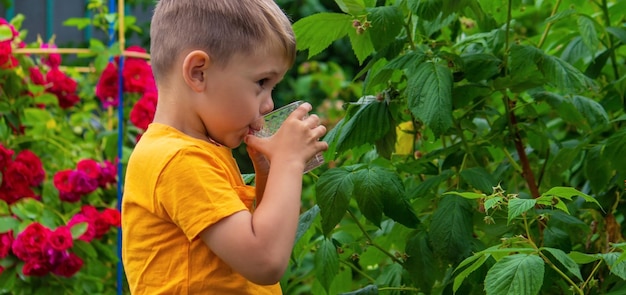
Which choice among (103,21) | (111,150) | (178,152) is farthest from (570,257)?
(103,21)

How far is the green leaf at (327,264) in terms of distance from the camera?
226cm

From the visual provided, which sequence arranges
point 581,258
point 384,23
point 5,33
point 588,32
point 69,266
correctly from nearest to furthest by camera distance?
point 581,258 < point 384,23 < point 588,32 < point 69,266 < point 5,33

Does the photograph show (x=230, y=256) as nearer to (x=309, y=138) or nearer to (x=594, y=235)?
(x=309, y=138)

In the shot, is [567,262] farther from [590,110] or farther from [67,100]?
[67,100]

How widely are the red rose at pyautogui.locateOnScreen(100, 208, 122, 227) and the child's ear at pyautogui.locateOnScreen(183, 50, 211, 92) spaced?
209cm

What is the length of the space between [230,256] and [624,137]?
3.27 ft

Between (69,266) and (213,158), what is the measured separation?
6.39ft

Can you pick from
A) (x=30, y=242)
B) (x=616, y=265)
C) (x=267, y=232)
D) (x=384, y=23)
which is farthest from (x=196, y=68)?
(x=30, y=242)

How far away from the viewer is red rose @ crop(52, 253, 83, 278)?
3529 mm

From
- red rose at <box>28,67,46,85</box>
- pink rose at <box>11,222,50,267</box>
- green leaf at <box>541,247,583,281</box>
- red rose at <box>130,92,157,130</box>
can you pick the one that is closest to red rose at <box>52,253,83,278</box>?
pink rose at <box>11,222,50,267</box>

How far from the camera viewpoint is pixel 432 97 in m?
2.13

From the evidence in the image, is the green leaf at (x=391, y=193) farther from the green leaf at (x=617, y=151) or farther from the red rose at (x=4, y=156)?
the red rose at (x=4, y=156)

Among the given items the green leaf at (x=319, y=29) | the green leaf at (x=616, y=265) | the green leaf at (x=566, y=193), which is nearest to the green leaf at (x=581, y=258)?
the green leaf at (x=616, y=265)

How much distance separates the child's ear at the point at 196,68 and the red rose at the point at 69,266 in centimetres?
194
